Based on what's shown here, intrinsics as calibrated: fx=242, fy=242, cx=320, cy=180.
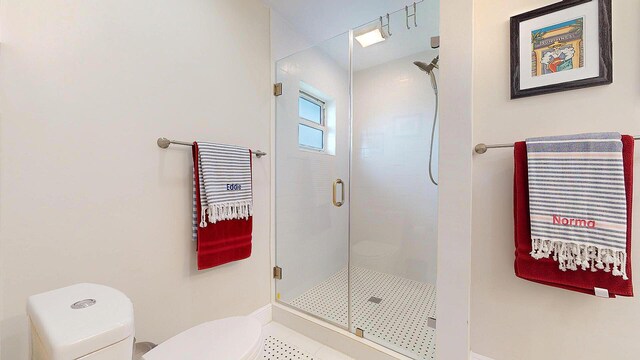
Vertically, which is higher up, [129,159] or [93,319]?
[129,159]

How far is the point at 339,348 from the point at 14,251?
1.70m

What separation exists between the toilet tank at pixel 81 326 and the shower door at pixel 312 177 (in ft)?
4.52

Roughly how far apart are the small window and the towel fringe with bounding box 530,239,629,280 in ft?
5.26

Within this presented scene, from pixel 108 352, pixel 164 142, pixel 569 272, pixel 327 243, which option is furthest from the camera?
pixel 327 243

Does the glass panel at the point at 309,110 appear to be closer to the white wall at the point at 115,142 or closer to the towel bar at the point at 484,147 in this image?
the white wall at the point at 115,142

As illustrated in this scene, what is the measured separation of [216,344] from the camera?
98 cm

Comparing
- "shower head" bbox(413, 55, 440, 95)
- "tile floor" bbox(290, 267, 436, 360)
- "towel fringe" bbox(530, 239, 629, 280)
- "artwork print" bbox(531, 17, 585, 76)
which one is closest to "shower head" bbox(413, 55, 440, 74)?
"shower head" bbox(413, 55, 440, 95)

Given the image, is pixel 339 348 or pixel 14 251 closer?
pixel 14 251

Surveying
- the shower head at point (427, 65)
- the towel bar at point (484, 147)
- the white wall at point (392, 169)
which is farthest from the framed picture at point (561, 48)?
the white wall at point (392, 169)

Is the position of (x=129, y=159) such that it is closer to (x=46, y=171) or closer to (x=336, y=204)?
(x=46, y=171)

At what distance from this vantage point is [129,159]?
3.98 ft

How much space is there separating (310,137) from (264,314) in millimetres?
1522

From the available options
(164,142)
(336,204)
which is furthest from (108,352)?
(336,204)

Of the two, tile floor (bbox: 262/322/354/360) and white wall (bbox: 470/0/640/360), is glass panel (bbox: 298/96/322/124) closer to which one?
white wall (bbox: 470/0/640/360)
